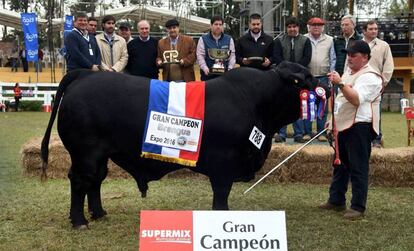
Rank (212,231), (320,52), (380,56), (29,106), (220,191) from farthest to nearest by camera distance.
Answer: (29,106) < (320,52) < (380,56) < (220,191) < (212,231)

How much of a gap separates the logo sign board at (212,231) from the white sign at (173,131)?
1.56m

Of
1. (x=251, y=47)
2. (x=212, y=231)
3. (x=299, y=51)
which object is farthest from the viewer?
(x=299, y=51)

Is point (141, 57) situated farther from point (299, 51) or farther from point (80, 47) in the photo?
point (299, 51)

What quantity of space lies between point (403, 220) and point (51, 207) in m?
4.14

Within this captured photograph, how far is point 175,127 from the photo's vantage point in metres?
5.50

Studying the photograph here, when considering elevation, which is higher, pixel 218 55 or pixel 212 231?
pixel 218 55

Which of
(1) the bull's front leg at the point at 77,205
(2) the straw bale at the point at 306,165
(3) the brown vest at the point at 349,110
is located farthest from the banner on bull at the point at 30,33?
(3) the brown vest at the point at 349,110

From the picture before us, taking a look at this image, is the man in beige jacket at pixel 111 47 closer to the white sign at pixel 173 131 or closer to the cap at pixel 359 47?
the white sign at pixel 173 131

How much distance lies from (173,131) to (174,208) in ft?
5.12

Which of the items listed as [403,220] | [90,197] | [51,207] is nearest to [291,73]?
[403,220]

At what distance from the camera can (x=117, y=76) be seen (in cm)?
572

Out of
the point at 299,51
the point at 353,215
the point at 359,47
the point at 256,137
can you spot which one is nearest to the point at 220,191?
the point at 256,137

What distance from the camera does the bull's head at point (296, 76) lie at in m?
5.64

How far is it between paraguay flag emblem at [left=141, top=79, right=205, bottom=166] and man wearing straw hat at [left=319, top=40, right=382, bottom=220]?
1652 millimetres
